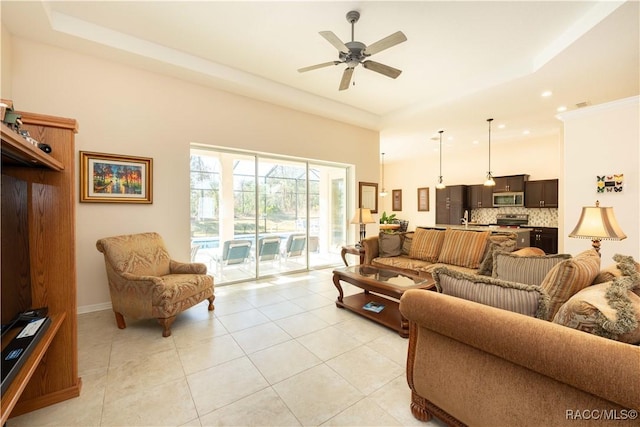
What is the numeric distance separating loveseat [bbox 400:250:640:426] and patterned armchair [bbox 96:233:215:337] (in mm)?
2256

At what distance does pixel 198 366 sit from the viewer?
2.09 m

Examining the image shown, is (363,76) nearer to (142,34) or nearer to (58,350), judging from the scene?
(142,34)

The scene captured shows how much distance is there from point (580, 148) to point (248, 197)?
513 cm

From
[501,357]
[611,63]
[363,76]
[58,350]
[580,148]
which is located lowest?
[58,350]

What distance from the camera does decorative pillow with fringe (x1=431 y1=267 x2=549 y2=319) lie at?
129cm

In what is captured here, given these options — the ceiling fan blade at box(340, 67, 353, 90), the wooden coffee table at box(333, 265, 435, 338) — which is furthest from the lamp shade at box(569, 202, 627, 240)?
the ceiling fan blade at box(340, 67, 353, 90)

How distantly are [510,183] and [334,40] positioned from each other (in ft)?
22.4

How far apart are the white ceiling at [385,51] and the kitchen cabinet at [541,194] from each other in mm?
2428

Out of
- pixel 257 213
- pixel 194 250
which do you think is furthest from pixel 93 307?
pixel 257 213

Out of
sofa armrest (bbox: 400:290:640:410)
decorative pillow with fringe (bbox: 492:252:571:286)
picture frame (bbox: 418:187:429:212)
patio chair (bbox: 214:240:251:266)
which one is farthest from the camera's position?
picture frame (bbox: 418:187:429:212)

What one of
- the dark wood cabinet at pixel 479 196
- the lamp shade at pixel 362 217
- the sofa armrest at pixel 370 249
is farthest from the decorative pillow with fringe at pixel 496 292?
the dark wood cabinet at pixel 479 196

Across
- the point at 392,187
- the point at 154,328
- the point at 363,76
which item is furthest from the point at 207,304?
the point at 392,187

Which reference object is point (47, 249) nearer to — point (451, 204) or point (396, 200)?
point (451, 204)

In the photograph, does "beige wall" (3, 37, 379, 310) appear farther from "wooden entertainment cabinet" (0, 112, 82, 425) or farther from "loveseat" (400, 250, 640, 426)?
"loveseat" (400, 250, 640, 426)
